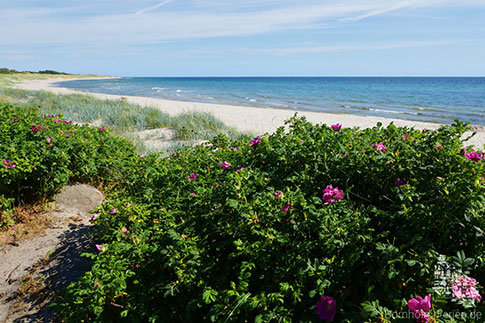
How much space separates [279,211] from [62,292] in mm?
2272

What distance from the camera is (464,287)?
1.62 meters

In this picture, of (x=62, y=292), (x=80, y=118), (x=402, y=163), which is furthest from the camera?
(x=80, y=118)

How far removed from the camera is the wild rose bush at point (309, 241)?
5.92 ft

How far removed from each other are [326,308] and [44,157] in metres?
4.12

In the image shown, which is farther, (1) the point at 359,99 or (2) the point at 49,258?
(1) the point at 359,99

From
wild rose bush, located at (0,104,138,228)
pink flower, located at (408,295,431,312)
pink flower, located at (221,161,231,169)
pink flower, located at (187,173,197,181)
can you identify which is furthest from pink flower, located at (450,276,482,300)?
wild rose bush, located at (0,104,138,228)

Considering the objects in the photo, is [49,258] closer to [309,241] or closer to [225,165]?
[225,165]

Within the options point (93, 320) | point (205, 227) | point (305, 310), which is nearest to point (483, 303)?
point (305, 310)

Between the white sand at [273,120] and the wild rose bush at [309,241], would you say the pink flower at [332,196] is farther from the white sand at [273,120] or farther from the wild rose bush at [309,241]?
the white sand at [273,120]

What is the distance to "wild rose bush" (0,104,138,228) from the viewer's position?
4234 mm

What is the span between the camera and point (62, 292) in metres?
3.04

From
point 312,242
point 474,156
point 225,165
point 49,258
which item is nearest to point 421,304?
point 312,242

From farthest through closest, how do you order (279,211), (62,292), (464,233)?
(62,292) < (279,211) < (464,233)

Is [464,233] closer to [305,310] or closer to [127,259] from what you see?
[305,310]
